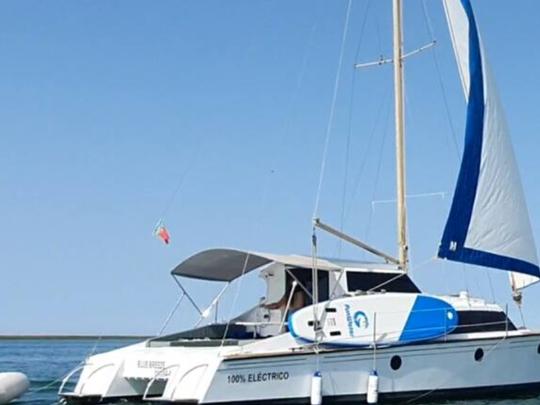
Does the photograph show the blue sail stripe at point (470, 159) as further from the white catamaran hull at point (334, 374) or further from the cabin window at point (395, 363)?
the cabin window at point (395, 363)

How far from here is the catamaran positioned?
14344 mm

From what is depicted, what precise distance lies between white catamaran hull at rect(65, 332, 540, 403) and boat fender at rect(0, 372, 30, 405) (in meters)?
1.82

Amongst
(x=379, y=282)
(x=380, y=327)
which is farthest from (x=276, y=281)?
(x=380, y=327)

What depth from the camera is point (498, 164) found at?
18.0 meters

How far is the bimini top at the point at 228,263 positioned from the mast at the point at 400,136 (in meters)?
2.15

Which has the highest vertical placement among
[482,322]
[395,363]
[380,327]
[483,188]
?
[483,188]

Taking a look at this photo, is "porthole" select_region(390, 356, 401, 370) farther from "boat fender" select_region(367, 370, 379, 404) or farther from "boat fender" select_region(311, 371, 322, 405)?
"boat fender" select_region(311, 371, 322, 405)

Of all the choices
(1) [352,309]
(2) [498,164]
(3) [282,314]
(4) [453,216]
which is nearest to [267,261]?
(3) [282,314]

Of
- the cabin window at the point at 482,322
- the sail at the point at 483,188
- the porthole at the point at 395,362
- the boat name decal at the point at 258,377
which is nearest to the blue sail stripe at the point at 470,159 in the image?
the sail at the point at 483,188

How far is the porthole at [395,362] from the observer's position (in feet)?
50.3

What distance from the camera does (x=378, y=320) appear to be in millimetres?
15281

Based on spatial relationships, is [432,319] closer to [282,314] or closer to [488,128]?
[282,314]

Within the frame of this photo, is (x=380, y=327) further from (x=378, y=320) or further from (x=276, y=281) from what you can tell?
(x=276, y=281)

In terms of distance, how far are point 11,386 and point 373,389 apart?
6750 millimetres
